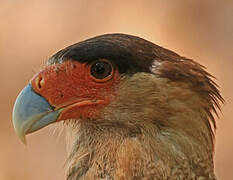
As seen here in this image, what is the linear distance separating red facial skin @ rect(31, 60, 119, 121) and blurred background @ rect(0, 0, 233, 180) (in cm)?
362

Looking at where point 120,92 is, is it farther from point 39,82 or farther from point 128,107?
point 39,82

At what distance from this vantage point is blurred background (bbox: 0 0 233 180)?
6.59 m

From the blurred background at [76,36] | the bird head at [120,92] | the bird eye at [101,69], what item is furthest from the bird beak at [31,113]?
the blurred background at [76,36]

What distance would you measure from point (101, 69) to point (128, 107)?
215 millimetres

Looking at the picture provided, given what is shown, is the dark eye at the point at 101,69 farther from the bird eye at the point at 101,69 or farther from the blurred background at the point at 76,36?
the blurred background at the point at 76,36

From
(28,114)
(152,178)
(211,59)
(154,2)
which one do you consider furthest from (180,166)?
(154,2)

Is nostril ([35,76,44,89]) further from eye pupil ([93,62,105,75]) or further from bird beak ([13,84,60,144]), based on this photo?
eye pupil ([93,62,105,75])

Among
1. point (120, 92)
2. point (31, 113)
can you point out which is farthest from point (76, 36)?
point (31, 113)

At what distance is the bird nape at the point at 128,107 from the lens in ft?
9.24

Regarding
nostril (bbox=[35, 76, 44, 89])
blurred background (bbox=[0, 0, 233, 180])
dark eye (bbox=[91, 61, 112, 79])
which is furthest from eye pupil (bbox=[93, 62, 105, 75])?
blurred background (bbox=[0, 0, 233, 180])

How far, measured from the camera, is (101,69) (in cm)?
285

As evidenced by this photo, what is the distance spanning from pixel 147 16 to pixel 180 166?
15.3 ft

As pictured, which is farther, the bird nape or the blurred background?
the blurred background

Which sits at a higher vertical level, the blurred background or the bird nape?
the bird nape
